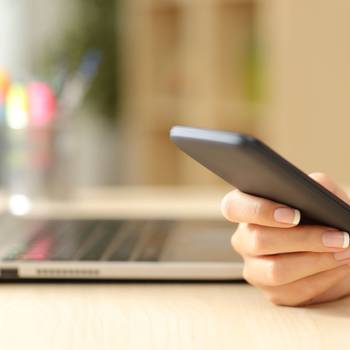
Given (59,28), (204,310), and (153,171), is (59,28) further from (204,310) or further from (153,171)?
(204,310)

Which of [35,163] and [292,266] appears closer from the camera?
[292,266]

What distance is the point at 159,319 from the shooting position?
71cm

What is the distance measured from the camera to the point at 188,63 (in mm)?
3039

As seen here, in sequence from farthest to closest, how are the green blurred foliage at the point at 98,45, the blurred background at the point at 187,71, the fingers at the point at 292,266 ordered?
the green blurred foliage at the point at 98,45
the blurred background at the point at 187,71
the fingers at the point at 292,266

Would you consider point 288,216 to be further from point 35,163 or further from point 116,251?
point 35,163

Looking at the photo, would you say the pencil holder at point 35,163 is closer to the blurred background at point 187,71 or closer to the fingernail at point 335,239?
the blurred background at point 187,71

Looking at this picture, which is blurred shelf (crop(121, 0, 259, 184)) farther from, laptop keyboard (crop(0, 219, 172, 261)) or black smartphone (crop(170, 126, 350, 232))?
black smartphone (crop(170, 126, 350, 232))

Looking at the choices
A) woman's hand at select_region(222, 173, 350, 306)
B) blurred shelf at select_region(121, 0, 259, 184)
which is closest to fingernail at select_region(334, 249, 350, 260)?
woman's hand at select_region(222, 173, 350, 306)

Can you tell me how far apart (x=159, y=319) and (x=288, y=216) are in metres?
0.15

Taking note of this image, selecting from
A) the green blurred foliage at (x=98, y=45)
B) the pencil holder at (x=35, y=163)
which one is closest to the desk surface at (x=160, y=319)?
the pencil holder at (x=35, y=163)

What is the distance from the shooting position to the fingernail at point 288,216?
2.24 ft

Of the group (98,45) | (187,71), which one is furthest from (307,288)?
(98,45)

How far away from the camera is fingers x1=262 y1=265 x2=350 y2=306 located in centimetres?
73

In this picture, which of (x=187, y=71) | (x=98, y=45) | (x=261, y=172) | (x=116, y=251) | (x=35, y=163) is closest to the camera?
(x=261, y=172)
